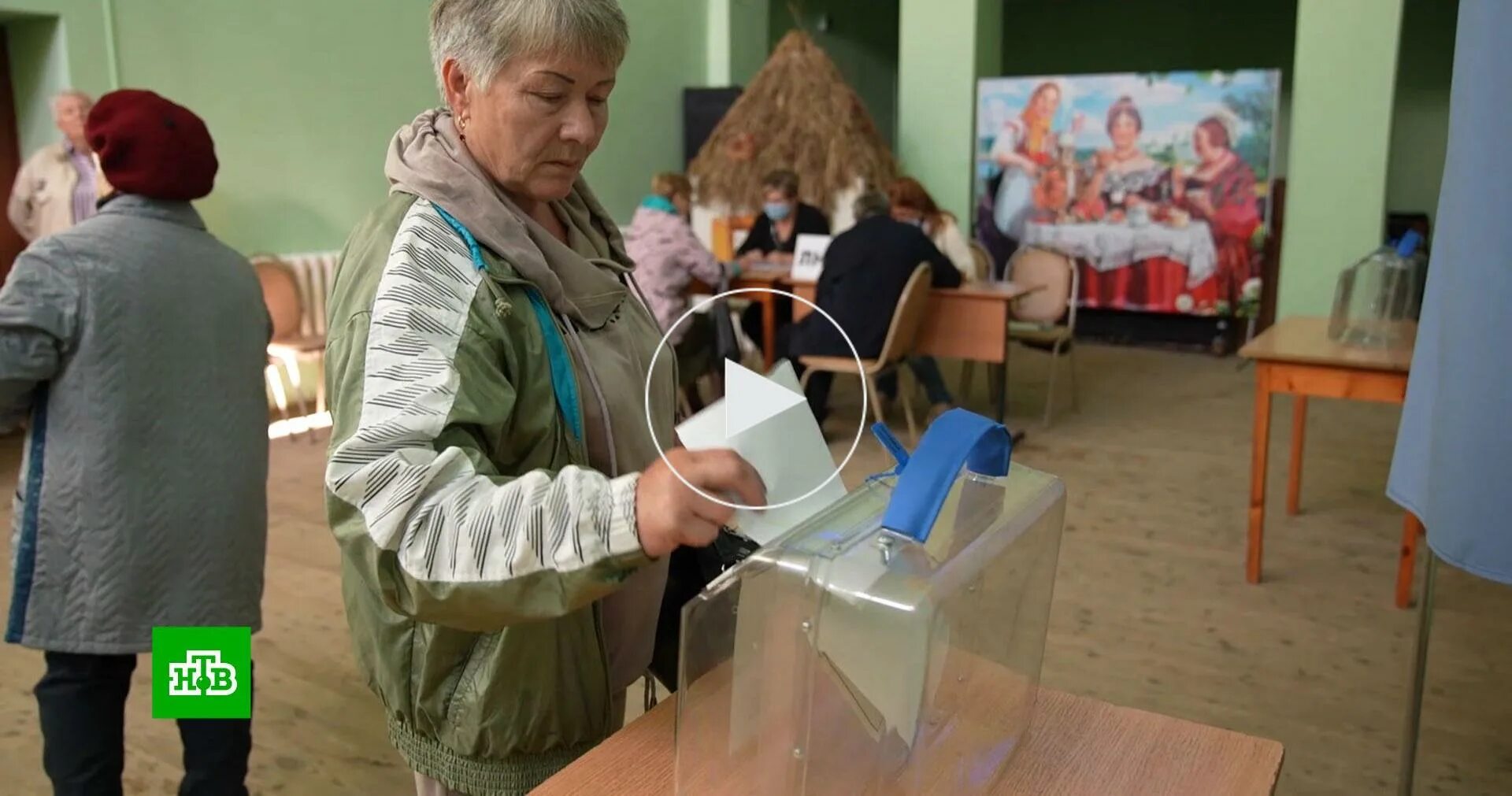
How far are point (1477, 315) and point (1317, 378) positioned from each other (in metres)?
1.81

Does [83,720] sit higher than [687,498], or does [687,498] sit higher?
[687,498]

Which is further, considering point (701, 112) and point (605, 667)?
point (701, 112)

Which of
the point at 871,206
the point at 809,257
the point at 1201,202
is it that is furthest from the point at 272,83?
the point at 1201,202

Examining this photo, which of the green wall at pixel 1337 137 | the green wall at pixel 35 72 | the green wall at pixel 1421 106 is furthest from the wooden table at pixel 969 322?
the green wall at pixel 1421 106

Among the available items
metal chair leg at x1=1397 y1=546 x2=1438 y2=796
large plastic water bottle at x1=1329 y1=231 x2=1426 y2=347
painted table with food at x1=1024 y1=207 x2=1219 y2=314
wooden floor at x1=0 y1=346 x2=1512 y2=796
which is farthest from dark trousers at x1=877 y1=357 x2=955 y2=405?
metal chair leg at x1=1397 y1=546 x2=1438 y2=796

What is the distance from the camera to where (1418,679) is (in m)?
1.70

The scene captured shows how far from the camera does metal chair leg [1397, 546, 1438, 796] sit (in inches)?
64.5

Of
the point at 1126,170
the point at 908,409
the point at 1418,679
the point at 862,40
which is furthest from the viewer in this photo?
the point at 862,40

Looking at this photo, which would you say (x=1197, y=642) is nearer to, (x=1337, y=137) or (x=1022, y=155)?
(x=1337, y=137)

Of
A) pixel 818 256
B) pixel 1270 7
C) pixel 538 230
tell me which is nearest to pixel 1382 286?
pixel 818 256

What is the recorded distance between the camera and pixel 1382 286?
3.16 meters

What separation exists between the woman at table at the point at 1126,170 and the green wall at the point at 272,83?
4022 mm

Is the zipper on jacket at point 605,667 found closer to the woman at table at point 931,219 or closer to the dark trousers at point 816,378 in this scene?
the dark trousers at point 816,378

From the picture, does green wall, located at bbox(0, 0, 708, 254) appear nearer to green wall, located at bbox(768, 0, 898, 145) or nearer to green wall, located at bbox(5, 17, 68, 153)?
green wall, located at bbox(5, 17, 68, 153)
